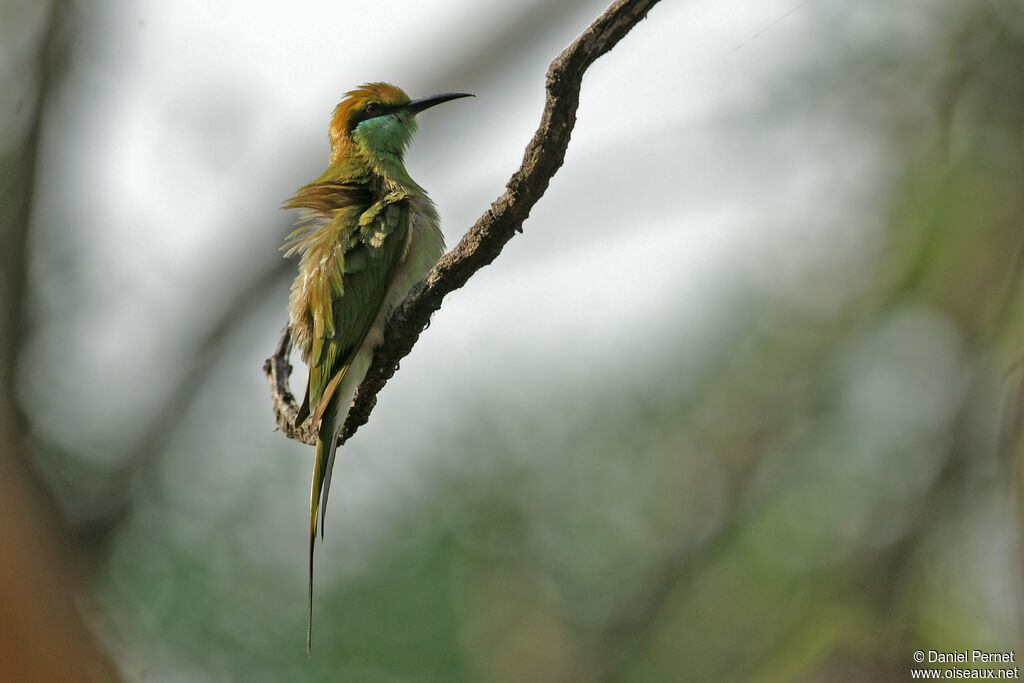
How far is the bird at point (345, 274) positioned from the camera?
1992mm

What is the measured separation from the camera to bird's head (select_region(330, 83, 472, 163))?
2514 millimetres

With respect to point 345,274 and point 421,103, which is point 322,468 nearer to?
point 345,274

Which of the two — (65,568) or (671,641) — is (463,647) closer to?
(671,641)

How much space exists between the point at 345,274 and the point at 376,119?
2.43ft

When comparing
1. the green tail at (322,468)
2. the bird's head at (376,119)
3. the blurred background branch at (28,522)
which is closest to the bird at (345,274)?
the green tail at (322,468)

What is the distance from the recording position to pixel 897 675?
2811mm

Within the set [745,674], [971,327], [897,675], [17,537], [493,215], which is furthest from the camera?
A: [17,537]

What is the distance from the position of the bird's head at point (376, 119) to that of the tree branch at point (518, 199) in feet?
2.70

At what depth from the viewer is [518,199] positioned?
137 cm

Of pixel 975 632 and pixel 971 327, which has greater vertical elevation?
pixel 971 327

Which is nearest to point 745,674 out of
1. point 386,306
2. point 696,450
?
point 696,450

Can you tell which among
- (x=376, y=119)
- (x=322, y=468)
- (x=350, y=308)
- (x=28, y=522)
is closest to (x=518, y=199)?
(x=350, y=308)

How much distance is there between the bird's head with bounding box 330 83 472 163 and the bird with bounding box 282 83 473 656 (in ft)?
0.66

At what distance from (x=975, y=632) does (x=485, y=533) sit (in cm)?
232
